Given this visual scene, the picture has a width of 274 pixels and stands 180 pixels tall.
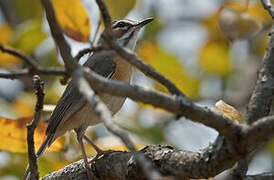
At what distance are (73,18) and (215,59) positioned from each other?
300cm

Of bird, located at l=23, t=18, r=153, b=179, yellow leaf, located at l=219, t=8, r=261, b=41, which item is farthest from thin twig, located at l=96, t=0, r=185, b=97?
bird, located at l=23, t=18, r=153, b=179

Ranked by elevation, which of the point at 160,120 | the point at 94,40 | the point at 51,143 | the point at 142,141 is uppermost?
the point at 94,40

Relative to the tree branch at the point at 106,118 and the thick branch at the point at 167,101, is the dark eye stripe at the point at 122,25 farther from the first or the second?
the tree branch at the point at 106,118

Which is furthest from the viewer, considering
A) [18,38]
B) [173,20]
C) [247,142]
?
[173,20]

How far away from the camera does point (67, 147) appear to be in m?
5.38

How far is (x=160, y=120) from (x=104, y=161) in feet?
9.14

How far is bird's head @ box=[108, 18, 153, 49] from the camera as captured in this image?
6152 millimetres

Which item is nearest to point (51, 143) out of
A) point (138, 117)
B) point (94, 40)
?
point (94, 40)

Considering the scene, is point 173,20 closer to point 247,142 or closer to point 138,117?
point 138,117

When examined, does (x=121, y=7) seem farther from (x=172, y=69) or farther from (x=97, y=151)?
(x=97, y=151)

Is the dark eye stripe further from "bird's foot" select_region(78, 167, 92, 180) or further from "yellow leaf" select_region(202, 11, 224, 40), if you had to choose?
"bird's foot" select_region(78, 167, 92, 180)

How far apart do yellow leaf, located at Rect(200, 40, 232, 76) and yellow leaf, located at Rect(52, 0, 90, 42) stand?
2.81 m

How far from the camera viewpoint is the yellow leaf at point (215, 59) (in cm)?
693

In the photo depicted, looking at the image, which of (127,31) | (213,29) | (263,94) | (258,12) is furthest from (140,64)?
(213,29)
